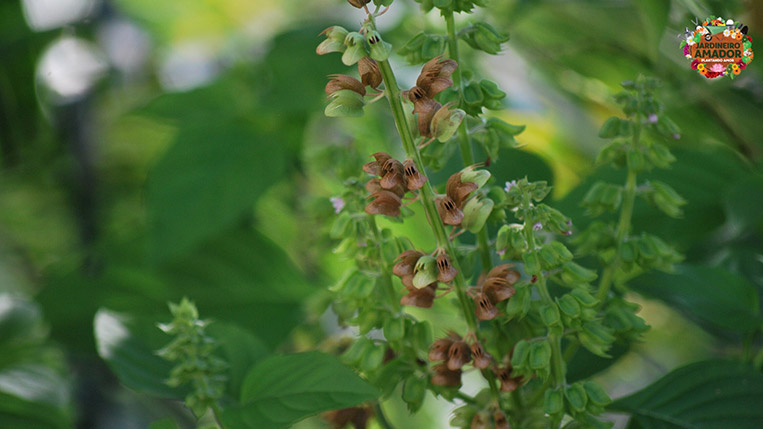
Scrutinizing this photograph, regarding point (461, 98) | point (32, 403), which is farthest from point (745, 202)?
point (32, 403)

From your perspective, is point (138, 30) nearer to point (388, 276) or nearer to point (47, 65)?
point (47, 65)

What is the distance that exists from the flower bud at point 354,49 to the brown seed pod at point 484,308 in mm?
106

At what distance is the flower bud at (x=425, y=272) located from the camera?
248mm

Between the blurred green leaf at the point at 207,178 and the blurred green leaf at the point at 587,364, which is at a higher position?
the blurred green leaf at the point at 207,178

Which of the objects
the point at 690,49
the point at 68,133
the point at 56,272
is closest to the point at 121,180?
the point at 68,133

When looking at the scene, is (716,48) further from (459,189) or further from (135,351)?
(135,351)

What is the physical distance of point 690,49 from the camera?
0.35 m

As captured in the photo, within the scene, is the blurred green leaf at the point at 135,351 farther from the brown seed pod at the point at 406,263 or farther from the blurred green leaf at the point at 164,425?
the brown seed pod at the point at 406,263

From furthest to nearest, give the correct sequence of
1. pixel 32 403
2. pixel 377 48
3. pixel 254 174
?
pixel 254 174 < pixel 32 403 < pixel 377 48

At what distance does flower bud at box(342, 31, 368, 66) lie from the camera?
0.77ft

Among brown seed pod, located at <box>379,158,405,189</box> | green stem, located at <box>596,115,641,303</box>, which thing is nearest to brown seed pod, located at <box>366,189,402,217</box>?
brown seed pod, located at <box>379,158,405,189</box>

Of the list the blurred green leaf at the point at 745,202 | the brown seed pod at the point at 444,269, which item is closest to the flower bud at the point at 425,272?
the brown seed pod at the point at 444,269

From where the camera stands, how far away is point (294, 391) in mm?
322

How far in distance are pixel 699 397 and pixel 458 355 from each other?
150 mm
